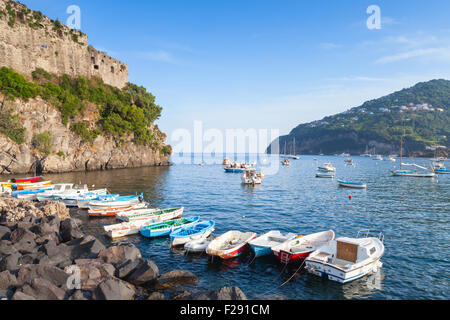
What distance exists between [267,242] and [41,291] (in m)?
12.5

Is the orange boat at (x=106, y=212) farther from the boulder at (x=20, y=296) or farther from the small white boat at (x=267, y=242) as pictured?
the boulder at (x=20, y=296)

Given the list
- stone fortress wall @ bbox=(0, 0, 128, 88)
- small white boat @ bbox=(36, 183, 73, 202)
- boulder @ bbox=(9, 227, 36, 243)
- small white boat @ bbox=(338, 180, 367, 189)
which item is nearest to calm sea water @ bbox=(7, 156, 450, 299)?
small white boat @ bbox=(338, 180, 367, 189)

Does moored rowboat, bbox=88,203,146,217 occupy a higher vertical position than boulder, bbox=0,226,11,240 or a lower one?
lower

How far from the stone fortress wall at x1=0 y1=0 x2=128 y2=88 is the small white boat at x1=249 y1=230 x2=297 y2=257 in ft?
220

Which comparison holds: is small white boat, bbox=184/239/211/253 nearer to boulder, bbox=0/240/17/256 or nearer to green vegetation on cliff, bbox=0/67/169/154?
boulder, bbox=0/240/17/256

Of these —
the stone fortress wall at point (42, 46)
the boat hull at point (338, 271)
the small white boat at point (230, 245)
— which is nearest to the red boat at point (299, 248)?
the boat hull at point (338, 271)

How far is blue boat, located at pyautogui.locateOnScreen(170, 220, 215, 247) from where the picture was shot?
18312 millimetres

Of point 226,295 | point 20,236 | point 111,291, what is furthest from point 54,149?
point 226,295

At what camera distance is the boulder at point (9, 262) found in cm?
1190

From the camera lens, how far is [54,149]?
5838 centimetres
